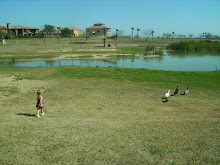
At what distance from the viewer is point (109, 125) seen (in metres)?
8.00

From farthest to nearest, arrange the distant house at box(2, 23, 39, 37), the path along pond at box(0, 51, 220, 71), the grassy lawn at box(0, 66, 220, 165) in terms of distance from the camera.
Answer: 1. the distant house at box(2, 23, 39, 37)
2. the path along pond at box(0, 51, 220, 71)
3. the grassy lawn at box(0, 66, 220, 165)

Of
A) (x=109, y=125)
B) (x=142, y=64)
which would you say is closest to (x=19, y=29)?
(x=142, y=64)

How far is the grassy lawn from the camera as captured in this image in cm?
591

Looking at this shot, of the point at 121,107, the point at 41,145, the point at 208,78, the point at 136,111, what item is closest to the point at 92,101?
the point at 121,107

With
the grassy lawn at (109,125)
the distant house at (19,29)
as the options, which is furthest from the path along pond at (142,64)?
the distant house at (19,29)

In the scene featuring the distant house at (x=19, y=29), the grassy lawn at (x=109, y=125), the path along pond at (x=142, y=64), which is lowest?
the grassy lawn at (x=109, y=125)

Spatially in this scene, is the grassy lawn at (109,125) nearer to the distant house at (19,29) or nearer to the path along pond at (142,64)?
the path along pond at (142,64)

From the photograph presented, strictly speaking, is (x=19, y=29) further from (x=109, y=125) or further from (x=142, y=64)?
(x=109, y=125)

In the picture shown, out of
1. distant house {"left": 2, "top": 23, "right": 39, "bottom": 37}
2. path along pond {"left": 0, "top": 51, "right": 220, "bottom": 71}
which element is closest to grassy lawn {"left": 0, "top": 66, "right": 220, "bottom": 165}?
path along pond {"left": 0, "top": 51, "right": 220, "bottom": 71}

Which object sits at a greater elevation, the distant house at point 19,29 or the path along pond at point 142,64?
the distant house at point 19,29

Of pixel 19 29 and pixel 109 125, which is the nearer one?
pixel 109 125

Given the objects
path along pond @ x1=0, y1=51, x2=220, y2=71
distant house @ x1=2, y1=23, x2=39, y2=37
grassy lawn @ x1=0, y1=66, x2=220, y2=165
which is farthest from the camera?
distant house @ x1=2, y1=23, x2=39, y2=37

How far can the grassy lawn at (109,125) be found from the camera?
19.4 feet

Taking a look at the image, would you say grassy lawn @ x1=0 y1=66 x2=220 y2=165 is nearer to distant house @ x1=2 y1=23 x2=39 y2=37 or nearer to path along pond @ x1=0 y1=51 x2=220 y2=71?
path along pond @ x1=0 y1=51 x2=220 y2=71
